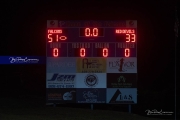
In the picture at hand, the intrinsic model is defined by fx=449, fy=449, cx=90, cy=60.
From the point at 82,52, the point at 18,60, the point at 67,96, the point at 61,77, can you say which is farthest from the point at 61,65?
the point at 18,60

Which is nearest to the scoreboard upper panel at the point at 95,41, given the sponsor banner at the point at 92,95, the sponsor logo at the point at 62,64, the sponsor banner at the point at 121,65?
the sponsor banner at the point at 121,65

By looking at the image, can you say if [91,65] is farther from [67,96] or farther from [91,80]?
[67,96]

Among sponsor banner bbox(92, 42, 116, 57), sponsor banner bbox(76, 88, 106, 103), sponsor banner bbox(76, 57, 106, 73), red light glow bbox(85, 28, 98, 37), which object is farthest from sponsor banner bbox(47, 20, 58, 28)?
sponsor banner bbox(76, 88, 106, 103)

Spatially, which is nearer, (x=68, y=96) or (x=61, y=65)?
(x=61, y=65)

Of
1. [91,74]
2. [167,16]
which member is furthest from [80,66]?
[167,16]

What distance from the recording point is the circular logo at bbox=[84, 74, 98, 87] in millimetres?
21297

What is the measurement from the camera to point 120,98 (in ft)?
70.4

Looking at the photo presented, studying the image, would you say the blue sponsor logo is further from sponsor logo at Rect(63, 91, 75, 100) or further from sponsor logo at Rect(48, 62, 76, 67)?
sponsor logo at Rect(63, 91, 75, 100)

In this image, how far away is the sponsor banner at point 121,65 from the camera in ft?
69.1

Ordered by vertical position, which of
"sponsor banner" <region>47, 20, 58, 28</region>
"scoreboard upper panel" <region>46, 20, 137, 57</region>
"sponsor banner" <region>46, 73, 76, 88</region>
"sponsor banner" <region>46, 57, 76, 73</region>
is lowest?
"sponsor banner" <region>46, 73, 76, 88</region>

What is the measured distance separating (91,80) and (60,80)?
4.83 feet

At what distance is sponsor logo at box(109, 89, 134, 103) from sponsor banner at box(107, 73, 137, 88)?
1.13ft

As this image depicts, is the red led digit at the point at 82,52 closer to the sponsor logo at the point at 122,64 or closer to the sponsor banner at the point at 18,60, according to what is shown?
the sponsor logo at the point at 122,64

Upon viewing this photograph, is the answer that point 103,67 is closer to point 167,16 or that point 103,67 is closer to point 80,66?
point 80,66
